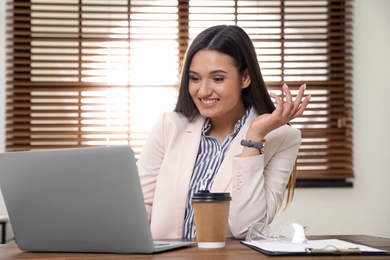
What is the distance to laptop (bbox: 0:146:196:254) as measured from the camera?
1400 mm

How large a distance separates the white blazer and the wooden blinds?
193 cm

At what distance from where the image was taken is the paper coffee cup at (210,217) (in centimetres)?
151

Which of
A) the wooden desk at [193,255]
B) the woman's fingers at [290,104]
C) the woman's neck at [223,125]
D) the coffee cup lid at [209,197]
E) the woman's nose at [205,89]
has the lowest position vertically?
the wooden desk at [193,255]

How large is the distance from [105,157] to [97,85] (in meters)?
2.97

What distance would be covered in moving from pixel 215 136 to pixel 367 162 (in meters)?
2.23

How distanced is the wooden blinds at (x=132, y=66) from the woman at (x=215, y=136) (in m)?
1.93

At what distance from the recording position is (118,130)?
428 centimetres

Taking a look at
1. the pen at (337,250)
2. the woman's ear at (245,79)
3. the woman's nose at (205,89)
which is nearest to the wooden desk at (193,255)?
the pen at (337,250)

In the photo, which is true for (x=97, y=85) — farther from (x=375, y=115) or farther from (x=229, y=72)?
(x=229, y=72)

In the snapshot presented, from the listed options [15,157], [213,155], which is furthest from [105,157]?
[213,155]

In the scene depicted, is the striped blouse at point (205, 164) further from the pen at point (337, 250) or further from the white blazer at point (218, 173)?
the pen at point (337, 250)

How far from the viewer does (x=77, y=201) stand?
1474 millimetres

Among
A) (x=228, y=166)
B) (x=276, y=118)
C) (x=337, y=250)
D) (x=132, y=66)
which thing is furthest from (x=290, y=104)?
(x=132, y=66)

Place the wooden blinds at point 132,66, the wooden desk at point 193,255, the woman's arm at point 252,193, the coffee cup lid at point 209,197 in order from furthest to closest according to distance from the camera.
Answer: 1. the wooden blinds at point 132,66
2. the woman's arm at point 252,193
3. the coffee cup lid at point 209,197
4. the wooden desk at point 193,255
